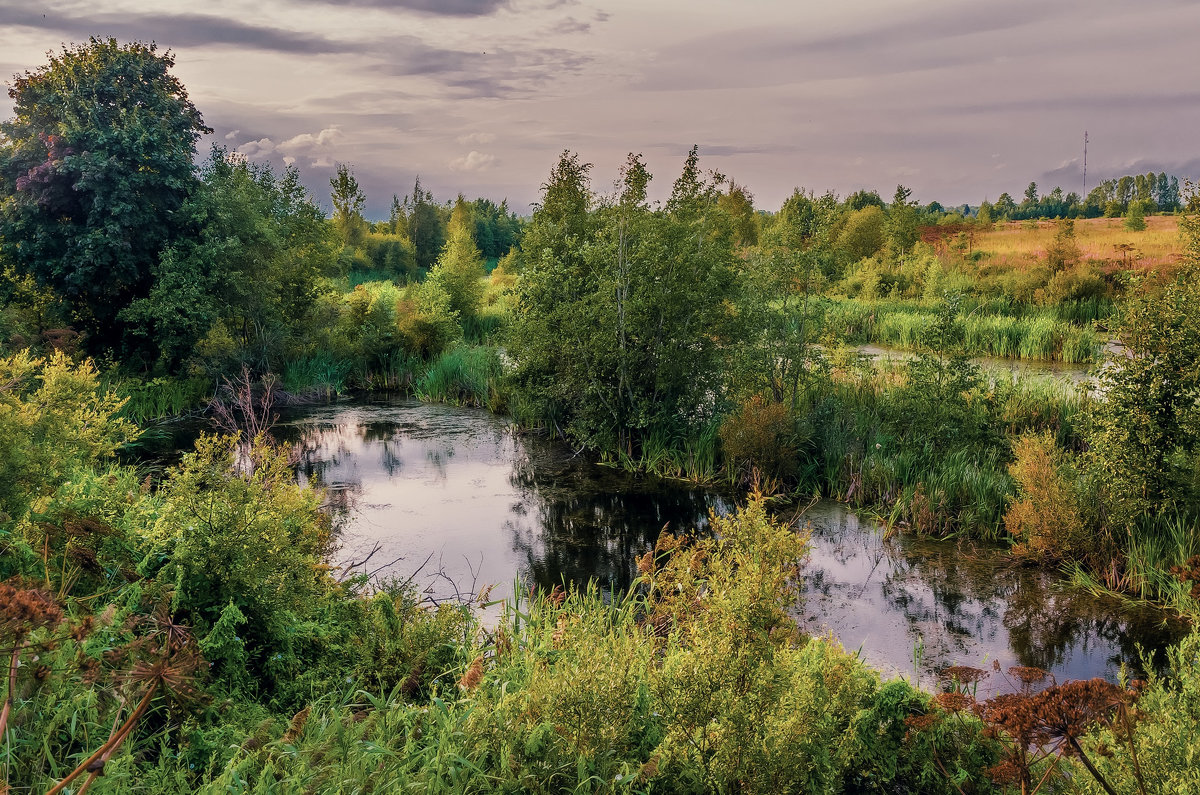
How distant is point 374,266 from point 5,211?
104 feet

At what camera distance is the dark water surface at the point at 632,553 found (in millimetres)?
6453

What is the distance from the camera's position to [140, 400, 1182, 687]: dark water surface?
6.45m

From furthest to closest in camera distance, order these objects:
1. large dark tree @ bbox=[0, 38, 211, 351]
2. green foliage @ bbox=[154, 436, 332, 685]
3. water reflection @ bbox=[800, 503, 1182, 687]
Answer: large dark tree @ bbox=[0, 38, 211, 351]
water reflection @ bbox=[800, 503, 1182, 687]
green foliage @ bbox=[154, 436, 332, 685]

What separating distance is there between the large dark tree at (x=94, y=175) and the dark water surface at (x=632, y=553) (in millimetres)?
5192

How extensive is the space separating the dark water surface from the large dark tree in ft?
17.0

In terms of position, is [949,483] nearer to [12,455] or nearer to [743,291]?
[743,291]

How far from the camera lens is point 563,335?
502 inches

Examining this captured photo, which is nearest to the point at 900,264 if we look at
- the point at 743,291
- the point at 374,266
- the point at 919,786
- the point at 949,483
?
the point at 743,291

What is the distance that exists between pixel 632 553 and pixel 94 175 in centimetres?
1222

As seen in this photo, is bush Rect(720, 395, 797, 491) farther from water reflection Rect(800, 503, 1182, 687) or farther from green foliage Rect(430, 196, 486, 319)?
green foliage Rect(430, 196, 486, 319)

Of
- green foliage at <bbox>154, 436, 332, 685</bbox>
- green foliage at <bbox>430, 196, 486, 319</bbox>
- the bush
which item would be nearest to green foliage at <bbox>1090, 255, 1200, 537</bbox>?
the bush

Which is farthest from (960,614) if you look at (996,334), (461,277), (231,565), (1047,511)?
(461,277)

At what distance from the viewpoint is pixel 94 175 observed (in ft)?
45.3

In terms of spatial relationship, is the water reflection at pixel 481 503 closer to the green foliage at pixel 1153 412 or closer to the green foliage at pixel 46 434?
the green foliage at pixel 46 434
